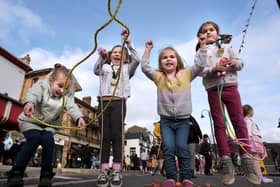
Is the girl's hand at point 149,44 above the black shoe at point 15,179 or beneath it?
above

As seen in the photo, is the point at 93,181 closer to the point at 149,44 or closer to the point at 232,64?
the point at 149,44

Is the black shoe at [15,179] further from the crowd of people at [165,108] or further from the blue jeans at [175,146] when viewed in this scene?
the blue jeans at [175,146]

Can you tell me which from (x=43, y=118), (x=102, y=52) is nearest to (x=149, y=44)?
(x=102, y=52)

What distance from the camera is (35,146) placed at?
2.12 meters

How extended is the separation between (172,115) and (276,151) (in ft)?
31.9

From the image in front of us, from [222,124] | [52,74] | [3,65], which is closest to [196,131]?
[222,124]

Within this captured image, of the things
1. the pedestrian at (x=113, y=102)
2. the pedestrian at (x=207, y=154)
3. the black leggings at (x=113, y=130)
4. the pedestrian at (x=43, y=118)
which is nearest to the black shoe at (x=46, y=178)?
the pedestrian at (x=43, y=118)

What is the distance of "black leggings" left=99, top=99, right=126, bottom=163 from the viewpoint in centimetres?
263

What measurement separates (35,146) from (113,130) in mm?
896

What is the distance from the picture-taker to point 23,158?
2.05 m

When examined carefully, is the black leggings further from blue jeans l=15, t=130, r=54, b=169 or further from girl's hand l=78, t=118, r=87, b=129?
blue jeans l=15, t=130, r=54, b=169

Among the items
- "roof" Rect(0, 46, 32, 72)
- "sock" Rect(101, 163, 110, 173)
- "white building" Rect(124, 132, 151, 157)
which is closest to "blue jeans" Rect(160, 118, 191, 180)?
"sock" Rect(101, 163, 110, 173)

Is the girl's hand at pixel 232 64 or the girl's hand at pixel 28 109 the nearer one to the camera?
the girl's hand at pixel 28 109

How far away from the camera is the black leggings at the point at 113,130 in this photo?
263 centimetres
